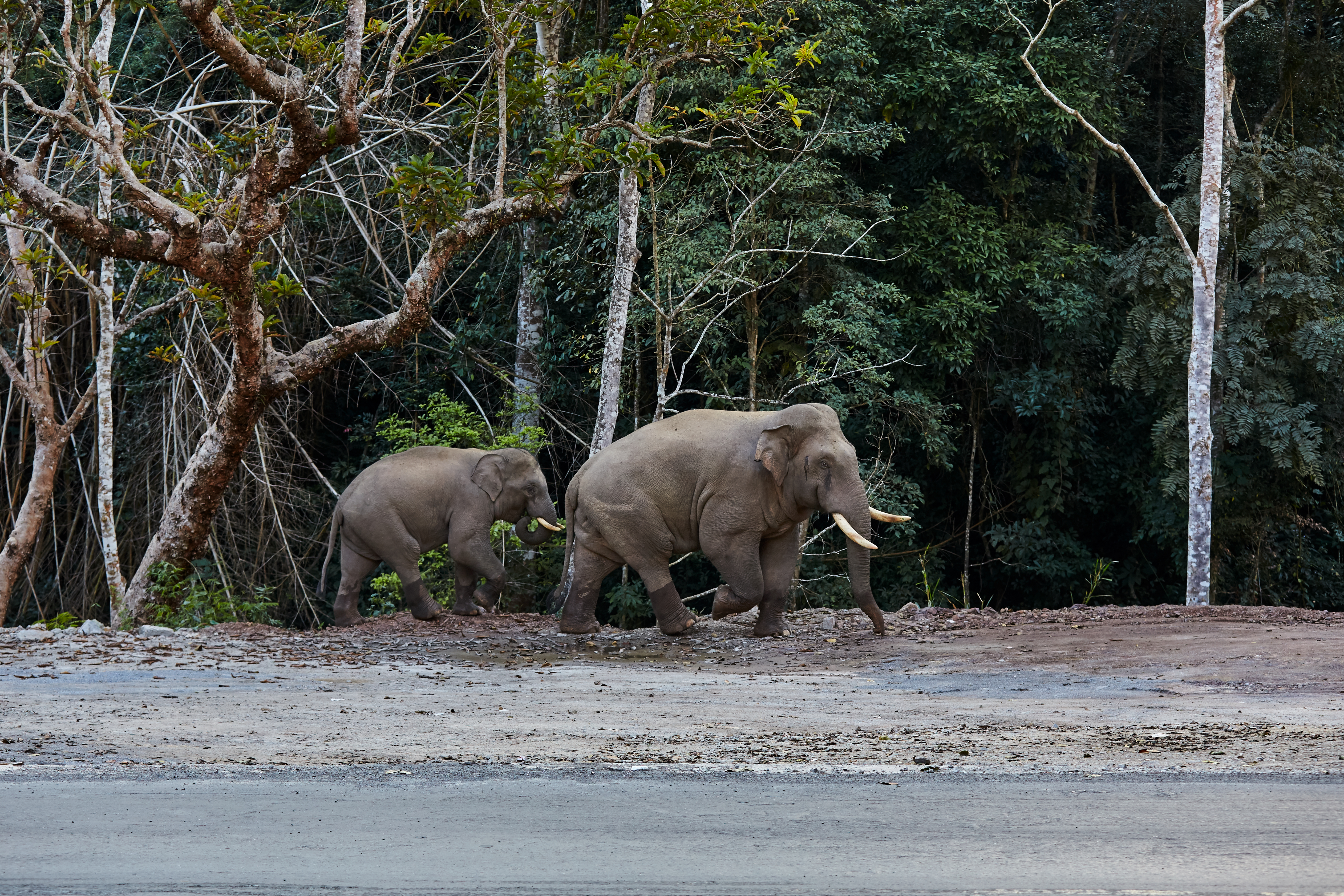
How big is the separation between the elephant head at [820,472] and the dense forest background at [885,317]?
371 centimetres

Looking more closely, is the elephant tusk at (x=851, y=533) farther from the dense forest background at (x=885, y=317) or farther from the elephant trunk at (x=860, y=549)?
the dense forest background at (x=885, y=317)

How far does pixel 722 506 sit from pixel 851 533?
113cm

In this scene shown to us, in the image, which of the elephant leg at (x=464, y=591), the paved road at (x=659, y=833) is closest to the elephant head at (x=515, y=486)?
the elephant leg at (x=464, y=591)

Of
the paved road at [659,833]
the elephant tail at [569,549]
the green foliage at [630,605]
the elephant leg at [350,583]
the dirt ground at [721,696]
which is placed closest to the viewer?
the paved road at [659,833]

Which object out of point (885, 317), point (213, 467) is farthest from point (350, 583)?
point (885, 317)

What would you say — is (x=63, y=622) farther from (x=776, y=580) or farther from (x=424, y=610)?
(x=776, y=580)

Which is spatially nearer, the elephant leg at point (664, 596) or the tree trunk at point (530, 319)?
the elephant leg at point (664, 596)

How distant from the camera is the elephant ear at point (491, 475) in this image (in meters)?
13.7

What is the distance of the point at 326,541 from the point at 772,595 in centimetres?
926

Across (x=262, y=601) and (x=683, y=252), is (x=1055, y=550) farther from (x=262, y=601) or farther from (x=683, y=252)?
(x=262, y=601)

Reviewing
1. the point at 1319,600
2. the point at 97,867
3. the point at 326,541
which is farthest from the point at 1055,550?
the point at 97,867

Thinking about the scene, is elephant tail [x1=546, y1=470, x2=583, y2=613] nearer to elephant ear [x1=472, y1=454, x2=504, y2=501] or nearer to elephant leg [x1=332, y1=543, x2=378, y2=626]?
elephant ear [x1=472, y1=454, x2=504, y2=501]

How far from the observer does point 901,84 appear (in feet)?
59.4

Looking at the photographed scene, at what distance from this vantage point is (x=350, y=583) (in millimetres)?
14141
